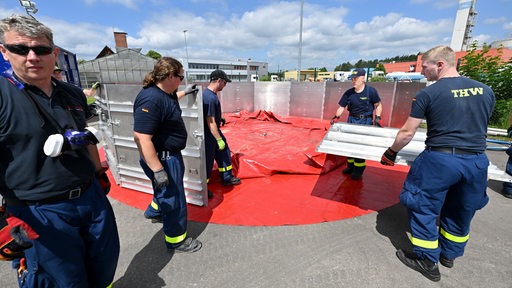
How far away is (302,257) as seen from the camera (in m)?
2.57

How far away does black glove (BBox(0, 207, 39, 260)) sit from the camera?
129 centimetres

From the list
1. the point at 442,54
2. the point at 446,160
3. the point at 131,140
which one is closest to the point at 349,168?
the point at 446,160

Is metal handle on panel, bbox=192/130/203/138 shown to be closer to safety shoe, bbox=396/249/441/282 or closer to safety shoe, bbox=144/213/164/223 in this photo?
safety shoe, bbox=144/213/164/223

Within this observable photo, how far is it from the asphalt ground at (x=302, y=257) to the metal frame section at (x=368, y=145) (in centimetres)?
87

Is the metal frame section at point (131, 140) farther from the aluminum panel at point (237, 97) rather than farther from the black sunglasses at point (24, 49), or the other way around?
the aluminum panel at point (237, 97)

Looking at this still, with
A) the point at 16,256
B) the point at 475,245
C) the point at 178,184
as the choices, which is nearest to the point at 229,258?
the point at 178,184

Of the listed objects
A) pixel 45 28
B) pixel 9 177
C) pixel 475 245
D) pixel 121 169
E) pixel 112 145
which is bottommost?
pixel 475 245

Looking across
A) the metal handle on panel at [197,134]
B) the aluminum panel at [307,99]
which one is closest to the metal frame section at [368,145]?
the metal handle on panel at [197,134]

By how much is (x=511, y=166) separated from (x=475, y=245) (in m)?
1.95

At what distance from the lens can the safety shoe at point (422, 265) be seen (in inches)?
89.5

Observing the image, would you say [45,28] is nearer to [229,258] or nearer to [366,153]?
[229,258]

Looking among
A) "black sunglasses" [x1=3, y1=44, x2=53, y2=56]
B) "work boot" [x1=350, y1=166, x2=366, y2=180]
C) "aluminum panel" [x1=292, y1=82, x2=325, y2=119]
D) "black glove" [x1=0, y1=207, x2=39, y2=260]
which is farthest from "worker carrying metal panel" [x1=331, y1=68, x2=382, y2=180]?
"aluminum panel" [x1=292, y1=82, x2=325, y2=119]

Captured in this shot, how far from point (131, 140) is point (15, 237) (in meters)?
2.60

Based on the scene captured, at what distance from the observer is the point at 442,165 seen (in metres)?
2.15
